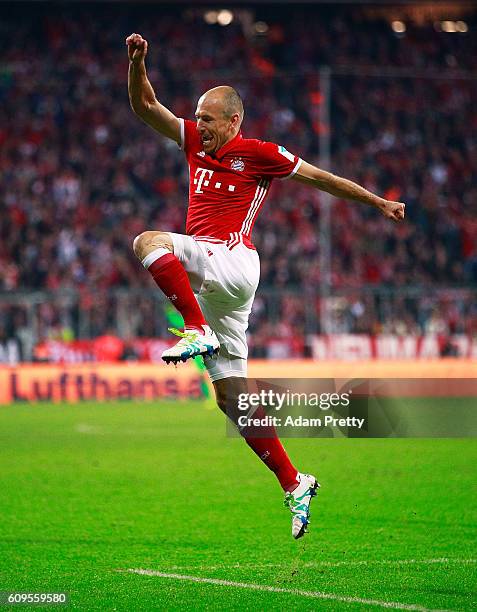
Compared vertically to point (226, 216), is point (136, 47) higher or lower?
higher

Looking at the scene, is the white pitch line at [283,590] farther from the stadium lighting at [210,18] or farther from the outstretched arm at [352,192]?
the stadium lighting at [210,18]

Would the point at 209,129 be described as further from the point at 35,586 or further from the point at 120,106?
the point at 120,106

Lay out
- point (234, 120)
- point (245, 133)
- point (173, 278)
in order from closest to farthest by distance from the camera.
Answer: point (173, 278)
point (234, 120)
point (245, 133)

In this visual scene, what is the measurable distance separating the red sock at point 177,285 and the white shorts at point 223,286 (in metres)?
0.15

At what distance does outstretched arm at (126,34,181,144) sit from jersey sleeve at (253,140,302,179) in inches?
22.3

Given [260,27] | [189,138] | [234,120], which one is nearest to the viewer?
[234,120]

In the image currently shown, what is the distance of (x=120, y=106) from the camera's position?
91.3 feet

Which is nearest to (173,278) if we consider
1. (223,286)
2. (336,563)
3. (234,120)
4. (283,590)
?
(223,286)

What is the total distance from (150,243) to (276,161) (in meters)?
1.04

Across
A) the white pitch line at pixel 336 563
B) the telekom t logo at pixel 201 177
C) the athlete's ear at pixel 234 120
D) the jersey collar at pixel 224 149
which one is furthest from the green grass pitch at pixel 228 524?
the athlete's ear at pixel 234 120

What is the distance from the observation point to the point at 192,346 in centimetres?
641

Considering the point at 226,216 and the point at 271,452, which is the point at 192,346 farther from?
the point at 271,452

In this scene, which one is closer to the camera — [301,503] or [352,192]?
[352,192]

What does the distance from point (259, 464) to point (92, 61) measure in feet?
63.3
